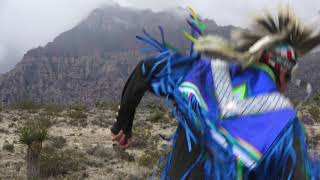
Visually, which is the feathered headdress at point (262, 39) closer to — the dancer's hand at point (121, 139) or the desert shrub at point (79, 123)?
the dancer's hand at point (121, 139)

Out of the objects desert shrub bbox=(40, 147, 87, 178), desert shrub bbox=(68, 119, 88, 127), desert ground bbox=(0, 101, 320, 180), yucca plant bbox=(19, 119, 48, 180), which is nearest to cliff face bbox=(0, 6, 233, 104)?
desert shrub bbox=(68, 119, 88, 127)

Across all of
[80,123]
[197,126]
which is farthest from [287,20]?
[80,123]

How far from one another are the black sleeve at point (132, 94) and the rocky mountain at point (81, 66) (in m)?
63.9

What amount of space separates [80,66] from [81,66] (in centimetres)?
37

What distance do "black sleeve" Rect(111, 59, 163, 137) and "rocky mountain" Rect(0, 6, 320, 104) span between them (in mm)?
63851

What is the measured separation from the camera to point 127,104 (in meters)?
1.58

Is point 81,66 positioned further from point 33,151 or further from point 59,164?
point 33,151

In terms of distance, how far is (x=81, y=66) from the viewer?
11606 cm

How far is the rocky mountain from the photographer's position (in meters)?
95.1

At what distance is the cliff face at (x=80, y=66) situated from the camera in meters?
95.2

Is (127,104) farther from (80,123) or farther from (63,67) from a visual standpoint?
(63,67)

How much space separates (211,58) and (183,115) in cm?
19

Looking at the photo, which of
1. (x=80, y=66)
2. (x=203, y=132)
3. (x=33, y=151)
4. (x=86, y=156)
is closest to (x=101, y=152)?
(x=86, y=156)

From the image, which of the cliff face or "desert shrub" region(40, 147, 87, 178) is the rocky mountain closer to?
the cliff face
